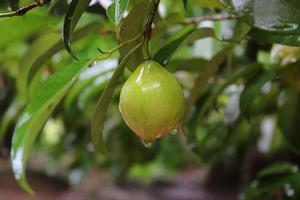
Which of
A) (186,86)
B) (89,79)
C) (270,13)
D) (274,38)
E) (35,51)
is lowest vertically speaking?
(186,86)

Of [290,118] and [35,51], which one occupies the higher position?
[35,51]

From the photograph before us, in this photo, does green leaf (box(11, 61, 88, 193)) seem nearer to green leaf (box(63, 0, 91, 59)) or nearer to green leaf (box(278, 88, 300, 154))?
green leaf (box(63, 0, 91, 59))

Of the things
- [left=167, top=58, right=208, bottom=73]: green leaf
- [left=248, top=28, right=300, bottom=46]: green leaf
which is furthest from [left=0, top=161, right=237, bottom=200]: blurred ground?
[left=248, top=28, right=300, bottom=46]: green leaf

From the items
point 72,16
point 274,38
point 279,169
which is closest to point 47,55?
point 72,16

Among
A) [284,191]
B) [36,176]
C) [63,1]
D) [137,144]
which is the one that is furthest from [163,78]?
[36,176]

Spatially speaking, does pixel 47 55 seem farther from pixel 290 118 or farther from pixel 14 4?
pixel 290 118
